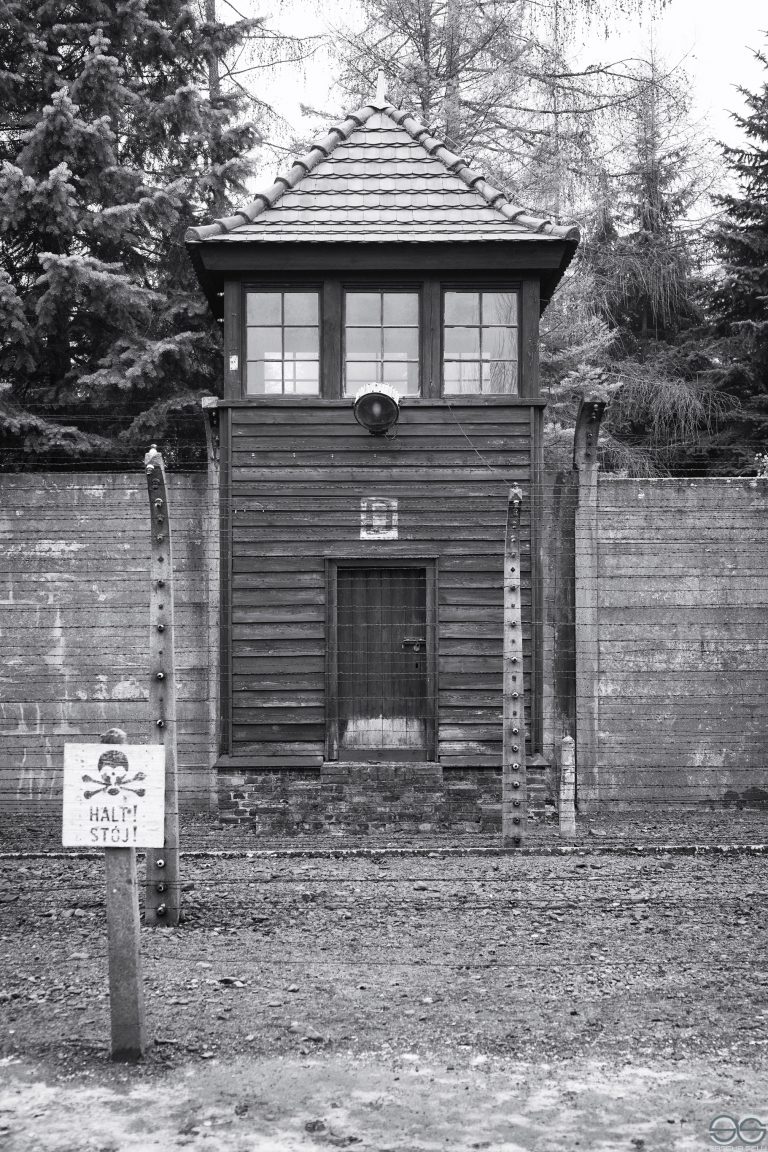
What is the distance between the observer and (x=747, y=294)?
17.5m

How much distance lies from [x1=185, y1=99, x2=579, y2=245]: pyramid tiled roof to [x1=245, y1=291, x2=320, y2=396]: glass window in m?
0.61

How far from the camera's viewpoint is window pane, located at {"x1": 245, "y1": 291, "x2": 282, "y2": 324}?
1070cm

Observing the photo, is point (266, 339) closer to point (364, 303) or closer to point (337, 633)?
point (364, 303)

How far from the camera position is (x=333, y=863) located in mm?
7816

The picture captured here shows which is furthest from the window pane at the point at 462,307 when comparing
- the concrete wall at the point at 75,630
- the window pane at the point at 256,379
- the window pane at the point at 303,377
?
the concrete wall at the point at 75,630

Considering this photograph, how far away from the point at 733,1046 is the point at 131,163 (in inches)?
547

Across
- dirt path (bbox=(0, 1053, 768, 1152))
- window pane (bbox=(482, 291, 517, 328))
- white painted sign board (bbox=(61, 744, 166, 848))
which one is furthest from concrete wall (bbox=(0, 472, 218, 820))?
dirt path (bbox=(0, 1053, 768, 1152))

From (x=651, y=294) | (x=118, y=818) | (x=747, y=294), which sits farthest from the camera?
(x=651, y=294)

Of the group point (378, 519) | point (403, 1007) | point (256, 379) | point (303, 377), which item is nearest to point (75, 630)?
point (256, 379)

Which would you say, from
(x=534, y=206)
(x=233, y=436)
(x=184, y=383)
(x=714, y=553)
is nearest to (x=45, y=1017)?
(x=233, y=436)

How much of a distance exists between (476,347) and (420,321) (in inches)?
23.6

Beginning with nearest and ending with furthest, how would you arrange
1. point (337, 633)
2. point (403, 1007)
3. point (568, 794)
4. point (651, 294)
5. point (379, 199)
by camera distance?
point (403, 1007)
point (568, 794)
point (337, 633)
point (379, 199)
point (651, 294)

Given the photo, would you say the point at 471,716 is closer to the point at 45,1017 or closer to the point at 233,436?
the point at 233,436

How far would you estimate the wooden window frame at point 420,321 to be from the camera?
10.6 m
